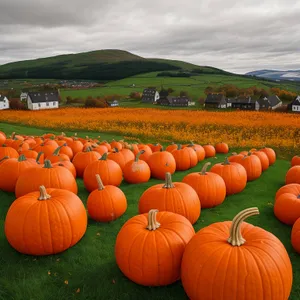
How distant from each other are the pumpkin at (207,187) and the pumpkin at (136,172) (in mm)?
1970

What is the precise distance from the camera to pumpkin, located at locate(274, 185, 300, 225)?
620cm

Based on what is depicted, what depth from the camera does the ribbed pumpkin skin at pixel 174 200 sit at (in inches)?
227

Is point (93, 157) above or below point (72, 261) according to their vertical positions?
above

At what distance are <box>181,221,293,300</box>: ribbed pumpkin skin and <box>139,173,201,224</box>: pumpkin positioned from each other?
203cm

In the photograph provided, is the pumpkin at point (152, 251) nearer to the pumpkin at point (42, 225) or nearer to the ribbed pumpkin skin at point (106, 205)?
the pumpkin at point (42, 225)

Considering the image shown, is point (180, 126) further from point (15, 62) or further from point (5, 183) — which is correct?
point (15, 62)

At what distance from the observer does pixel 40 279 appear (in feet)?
13.9

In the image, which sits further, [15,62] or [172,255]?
[15,62]

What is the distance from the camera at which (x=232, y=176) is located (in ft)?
27.0

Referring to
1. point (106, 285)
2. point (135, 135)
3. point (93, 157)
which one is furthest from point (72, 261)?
point (135, 135)

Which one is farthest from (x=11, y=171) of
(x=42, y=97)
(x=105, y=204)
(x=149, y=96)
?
(x=149, y=96)

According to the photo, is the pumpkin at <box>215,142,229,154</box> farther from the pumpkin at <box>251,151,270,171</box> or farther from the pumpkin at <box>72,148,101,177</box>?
the pumpkin at <box>72,148,101,177</box>

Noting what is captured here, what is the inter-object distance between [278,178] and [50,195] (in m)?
8.15

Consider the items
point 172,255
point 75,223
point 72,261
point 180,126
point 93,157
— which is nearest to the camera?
point 172,255
